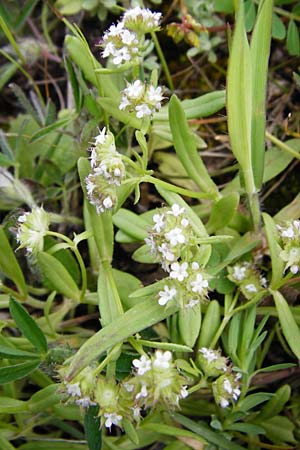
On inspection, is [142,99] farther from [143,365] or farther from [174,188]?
[143,365]

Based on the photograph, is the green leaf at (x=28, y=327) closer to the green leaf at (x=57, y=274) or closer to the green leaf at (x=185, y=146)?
the green leaf at (x=57, y=274)

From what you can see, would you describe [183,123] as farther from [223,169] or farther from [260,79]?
[223,169]

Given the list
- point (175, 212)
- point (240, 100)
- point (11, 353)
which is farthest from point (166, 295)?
point (240, 100)

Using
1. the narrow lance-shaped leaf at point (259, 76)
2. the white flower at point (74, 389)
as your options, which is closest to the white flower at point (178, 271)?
the white flower at point (74, 389)

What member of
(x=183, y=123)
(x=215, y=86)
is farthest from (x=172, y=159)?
(x=183, y=123)

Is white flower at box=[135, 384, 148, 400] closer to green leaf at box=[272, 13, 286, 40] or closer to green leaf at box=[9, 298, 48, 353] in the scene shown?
green leaf at box=[9, 298, 48, 353]

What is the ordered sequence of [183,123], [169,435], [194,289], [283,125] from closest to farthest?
[194,289] < [183,123] < [169,435] < [283,125]

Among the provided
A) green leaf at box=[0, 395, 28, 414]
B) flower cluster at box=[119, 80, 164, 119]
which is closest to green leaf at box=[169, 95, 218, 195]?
flower cluster at box=[119, 80, 164, 119]

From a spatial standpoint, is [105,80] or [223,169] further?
[223,169]
